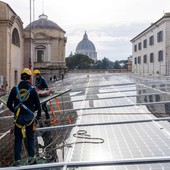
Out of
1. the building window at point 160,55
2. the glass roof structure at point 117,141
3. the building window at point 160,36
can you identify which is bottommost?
the glass roof structure at point 117,141

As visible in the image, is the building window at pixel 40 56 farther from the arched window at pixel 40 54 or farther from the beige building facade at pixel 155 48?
the beige building facade at pixel 155 48

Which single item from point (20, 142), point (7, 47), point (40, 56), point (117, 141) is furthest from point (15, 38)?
point (20, 142)

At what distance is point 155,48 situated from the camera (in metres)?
40.8

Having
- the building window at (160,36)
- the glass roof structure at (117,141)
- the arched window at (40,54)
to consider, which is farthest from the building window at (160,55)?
the glass roof structure at (117,141)

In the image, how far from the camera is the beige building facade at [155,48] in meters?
36.1

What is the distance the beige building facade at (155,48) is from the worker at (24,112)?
1278 inches

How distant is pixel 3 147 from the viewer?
7.36 m

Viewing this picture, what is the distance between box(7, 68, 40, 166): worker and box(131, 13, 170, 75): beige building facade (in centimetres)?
3246

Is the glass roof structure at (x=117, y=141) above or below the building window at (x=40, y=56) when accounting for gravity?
below

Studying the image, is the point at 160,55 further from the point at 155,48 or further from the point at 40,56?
the point at 40,56

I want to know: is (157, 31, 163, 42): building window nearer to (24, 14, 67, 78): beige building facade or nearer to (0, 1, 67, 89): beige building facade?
(0, 1, 67, 89): beige building facade

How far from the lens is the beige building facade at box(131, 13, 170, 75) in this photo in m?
36.1

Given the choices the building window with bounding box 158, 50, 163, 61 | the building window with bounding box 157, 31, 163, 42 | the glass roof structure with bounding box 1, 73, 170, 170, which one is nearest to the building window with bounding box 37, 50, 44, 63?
the building window with bounding box 157, 31, 163, 42

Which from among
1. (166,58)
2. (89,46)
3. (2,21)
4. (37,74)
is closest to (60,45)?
(166,58)
